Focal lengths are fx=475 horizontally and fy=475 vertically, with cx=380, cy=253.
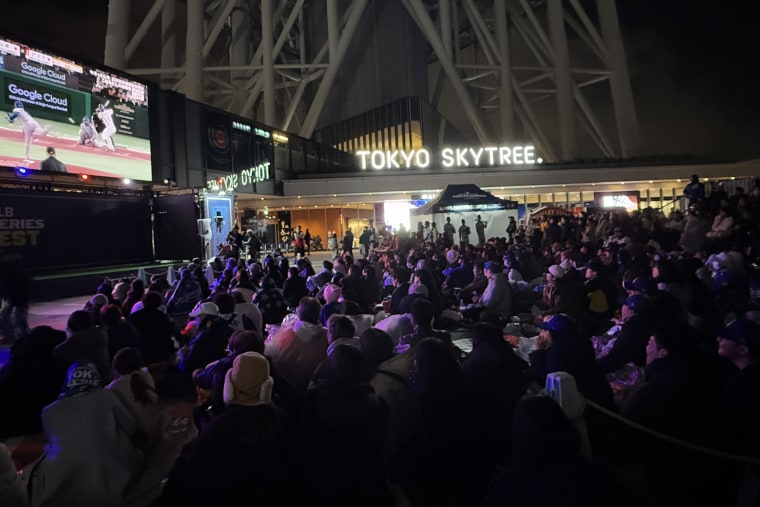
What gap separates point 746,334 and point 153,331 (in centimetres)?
629

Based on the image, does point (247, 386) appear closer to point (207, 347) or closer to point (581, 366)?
point (581, 366)

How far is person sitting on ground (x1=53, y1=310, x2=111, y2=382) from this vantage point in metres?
4.87

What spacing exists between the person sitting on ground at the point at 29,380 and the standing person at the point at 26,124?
40.4 ft

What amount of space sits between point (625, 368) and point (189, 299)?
23.3 ft

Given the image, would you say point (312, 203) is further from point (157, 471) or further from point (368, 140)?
point (157, 471)

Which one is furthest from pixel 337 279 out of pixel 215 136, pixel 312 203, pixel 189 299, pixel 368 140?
pixel 368 140

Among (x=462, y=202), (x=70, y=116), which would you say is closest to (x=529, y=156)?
(x=462, y=202)

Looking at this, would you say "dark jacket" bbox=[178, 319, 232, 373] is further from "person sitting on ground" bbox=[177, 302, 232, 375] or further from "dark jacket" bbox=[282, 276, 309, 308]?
"dark jacket" bbox=[282, 276, 309, 308]

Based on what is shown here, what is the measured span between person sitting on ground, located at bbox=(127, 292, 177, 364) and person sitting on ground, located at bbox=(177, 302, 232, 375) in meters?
0.91

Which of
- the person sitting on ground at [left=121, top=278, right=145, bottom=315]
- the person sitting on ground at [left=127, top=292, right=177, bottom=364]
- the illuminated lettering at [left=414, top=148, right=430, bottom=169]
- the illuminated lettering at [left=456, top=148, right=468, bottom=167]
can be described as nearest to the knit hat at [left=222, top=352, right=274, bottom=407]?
the person sitting on ground at [left=127, top=292, right=177, bottom=364]

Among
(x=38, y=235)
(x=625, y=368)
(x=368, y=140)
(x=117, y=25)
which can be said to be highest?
Result: (x=117, y=25)

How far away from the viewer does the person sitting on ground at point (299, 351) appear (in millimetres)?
4746

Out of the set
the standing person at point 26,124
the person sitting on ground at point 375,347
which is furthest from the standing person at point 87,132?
the person sitting on ground at point 375,347

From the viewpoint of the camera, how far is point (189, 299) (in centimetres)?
862
